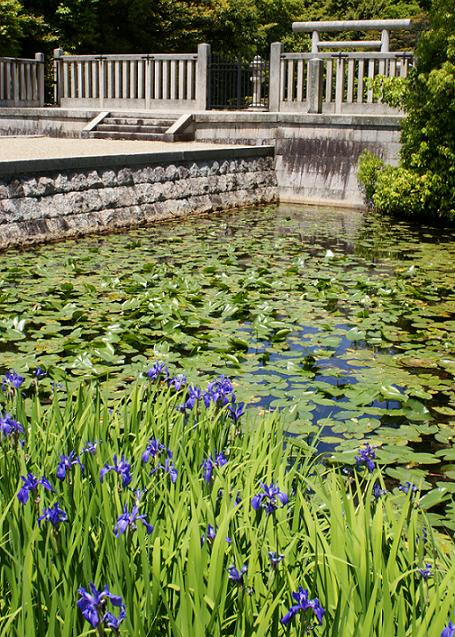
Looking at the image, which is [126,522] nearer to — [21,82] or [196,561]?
[196,561]

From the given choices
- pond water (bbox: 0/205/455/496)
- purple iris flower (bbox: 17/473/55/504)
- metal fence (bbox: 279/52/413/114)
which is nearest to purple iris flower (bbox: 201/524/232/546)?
purple iris flower (bbox: 17/473/55/504)

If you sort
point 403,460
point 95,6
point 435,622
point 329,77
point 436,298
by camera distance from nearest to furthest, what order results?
1. point 435,622
2. point 403,460
3. point 436,298
4. point 329,77
5. point 95,6

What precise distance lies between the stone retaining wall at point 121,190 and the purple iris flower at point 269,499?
24.1ft

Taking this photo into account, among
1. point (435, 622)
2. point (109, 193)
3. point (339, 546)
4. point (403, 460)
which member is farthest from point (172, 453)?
point (109, 193)

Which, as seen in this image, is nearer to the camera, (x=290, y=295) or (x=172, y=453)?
(x=172, y=453)

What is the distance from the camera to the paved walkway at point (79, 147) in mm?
12438

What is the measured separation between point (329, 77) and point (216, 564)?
14627 mm

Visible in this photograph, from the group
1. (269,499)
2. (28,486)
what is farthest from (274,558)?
(28,486)

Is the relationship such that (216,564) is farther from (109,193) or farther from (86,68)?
(86,68)

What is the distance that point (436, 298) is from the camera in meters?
7.62

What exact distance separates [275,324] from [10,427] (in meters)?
3.68

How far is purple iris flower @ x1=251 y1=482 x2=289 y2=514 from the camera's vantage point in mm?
2357

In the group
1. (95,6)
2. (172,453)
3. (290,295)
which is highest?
(95,6)

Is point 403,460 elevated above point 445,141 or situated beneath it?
situated beneath
